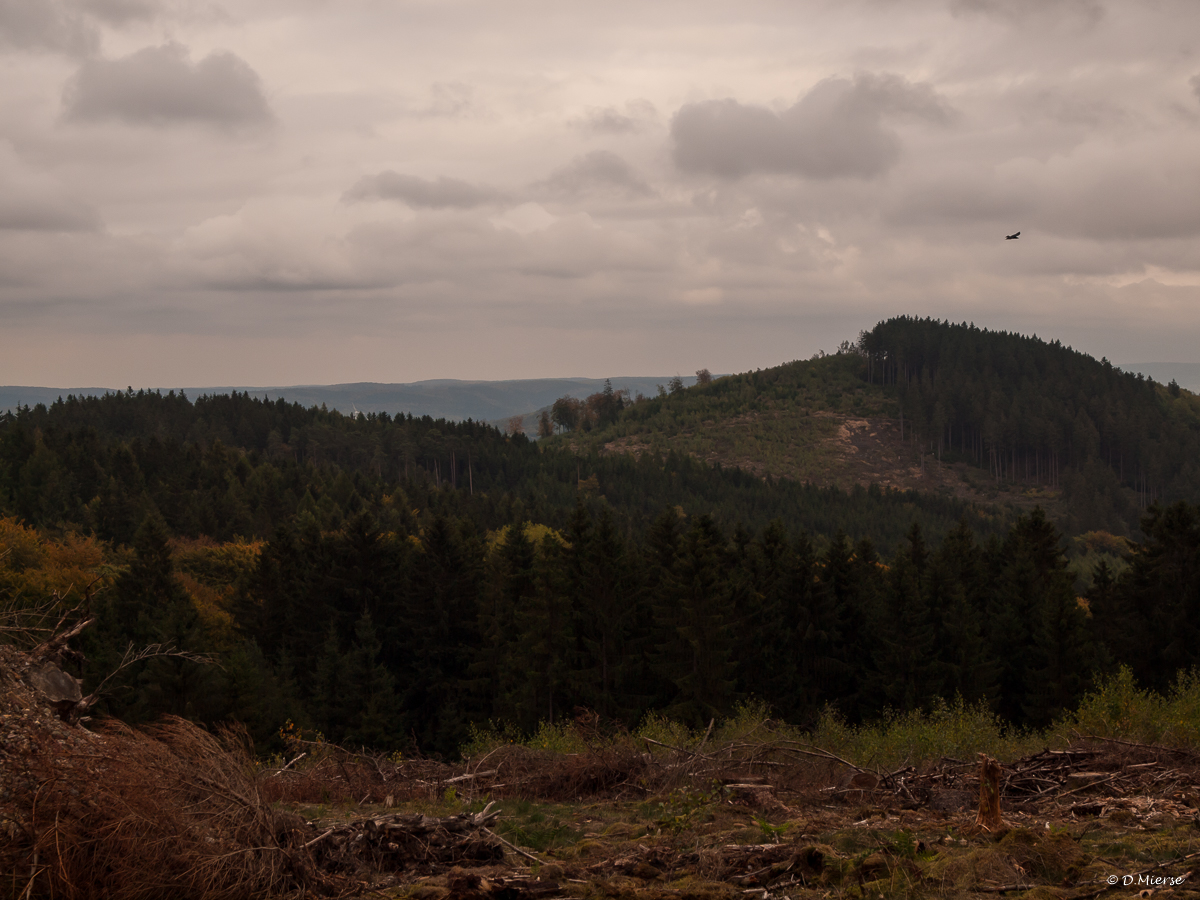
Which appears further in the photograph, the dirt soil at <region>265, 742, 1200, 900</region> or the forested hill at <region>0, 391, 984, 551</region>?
the forested hill at <region>0, 391, 984, 551</region>

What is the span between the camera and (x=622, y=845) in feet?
39.5

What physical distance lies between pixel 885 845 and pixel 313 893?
22.2 ft

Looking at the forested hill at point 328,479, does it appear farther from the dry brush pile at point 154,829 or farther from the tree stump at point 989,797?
the tree stump at point 989,797

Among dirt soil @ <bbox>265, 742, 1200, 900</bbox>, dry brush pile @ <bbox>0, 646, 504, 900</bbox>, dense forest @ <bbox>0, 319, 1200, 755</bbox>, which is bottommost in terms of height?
dense forest @ <bbox>0, 319, 1200, 755</bbox>

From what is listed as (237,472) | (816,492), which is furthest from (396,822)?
(816,492)

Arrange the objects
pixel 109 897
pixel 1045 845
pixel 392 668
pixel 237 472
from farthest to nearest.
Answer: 1. pixel 237 472
2. pixel 392 668
3. pixel 1045 845
4. pixel 109 897

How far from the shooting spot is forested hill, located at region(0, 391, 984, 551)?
95.8 meters

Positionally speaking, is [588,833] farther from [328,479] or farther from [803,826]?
[328,479]

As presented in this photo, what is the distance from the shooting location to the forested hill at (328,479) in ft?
314

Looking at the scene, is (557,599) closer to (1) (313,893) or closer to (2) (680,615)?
(2) (680,615)
